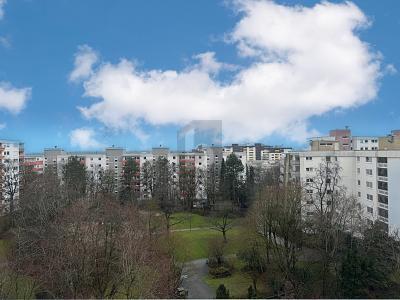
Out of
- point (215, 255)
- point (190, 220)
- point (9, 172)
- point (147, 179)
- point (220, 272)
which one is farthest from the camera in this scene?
point (147, 179)

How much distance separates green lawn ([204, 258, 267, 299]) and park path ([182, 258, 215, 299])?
0.43 meters

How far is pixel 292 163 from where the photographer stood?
103 feet

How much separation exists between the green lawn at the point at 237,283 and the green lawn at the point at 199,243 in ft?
6.61

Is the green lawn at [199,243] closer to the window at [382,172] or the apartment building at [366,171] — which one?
the apartment building at [366,171]

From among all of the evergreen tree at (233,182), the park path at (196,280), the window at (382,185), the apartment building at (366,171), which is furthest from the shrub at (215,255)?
the evergreen tree at (233,182)

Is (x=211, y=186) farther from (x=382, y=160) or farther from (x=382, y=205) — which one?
(x=382, y=160)

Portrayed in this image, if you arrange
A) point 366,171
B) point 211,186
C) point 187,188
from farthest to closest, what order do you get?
1. point 211,186
2. point 187,188
3. point 366,171

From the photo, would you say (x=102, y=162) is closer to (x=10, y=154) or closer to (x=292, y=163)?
(x=10, y=154)

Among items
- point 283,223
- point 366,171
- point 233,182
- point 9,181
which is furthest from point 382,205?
point 9,181

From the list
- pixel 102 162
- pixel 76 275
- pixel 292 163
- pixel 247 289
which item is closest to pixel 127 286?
pixel 76 275

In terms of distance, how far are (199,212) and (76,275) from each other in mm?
27470

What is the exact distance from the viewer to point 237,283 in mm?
19734

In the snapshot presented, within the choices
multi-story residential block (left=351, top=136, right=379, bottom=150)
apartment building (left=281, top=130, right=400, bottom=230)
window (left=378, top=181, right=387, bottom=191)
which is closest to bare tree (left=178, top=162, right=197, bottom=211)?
apartment building (left=281, top=130, right=400, bottom=230)

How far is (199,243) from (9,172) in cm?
1957
